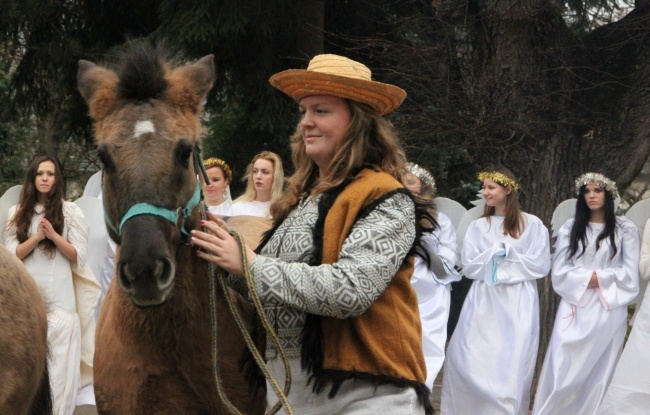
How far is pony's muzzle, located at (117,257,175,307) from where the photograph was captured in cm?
347

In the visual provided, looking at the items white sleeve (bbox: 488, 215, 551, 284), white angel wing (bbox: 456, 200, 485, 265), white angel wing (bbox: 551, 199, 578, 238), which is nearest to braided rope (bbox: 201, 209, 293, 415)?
white sleeve (bbox: 488, 215, 551, 284)

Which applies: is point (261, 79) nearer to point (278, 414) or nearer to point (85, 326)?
point (85, 326)

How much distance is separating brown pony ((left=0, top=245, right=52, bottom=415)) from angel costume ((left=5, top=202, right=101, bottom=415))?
15.0ft

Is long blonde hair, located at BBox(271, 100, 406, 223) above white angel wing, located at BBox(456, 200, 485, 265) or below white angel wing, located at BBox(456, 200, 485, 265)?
above

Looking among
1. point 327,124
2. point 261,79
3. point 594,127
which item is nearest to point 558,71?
point 594,127

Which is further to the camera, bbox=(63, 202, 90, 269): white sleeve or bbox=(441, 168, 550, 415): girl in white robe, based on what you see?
bbox=(441, 168, 550, 415): girl in white robe

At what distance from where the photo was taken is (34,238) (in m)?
9.15

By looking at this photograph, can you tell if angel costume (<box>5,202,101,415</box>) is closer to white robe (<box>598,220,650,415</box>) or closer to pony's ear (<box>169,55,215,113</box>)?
white robe (<box>598,220,650,415</box>)

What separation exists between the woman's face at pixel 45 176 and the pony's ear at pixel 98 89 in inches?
212

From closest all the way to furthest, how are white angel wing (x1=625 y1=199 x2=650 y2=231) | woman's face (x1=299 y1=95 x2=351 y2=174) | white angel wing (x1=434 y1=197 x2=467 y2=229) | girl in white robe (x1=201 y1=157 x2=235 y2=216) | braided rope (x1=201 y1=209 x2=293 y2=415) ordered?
braided rope (x1=201 y1=209 x2=293 y2=415) → woman's face (x1=299 y1=95 x2=351 y2=174) → girl in white robe (x1=201 y1=157 x2=235 y2=216) → white angel wing (x1=625 y1=199 x2=650 y2=231) → white angel wing (x1=434 y1=197 x2=467 y2=229)

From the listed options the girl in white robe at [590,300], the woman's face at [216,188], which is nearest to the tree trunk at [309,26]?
the woman's face at [216,188]

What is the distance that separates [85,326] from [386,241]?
662 cm

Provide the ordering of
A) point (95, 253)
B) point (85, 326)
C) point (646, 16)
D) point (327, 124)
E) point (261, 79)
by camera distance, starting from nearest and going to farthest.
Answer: point (327, 124), point (85, 326), point (95, 253), point (646, 16), point (261, 79)

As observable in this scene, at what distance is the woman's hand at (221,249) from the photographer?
3672 millimetres
